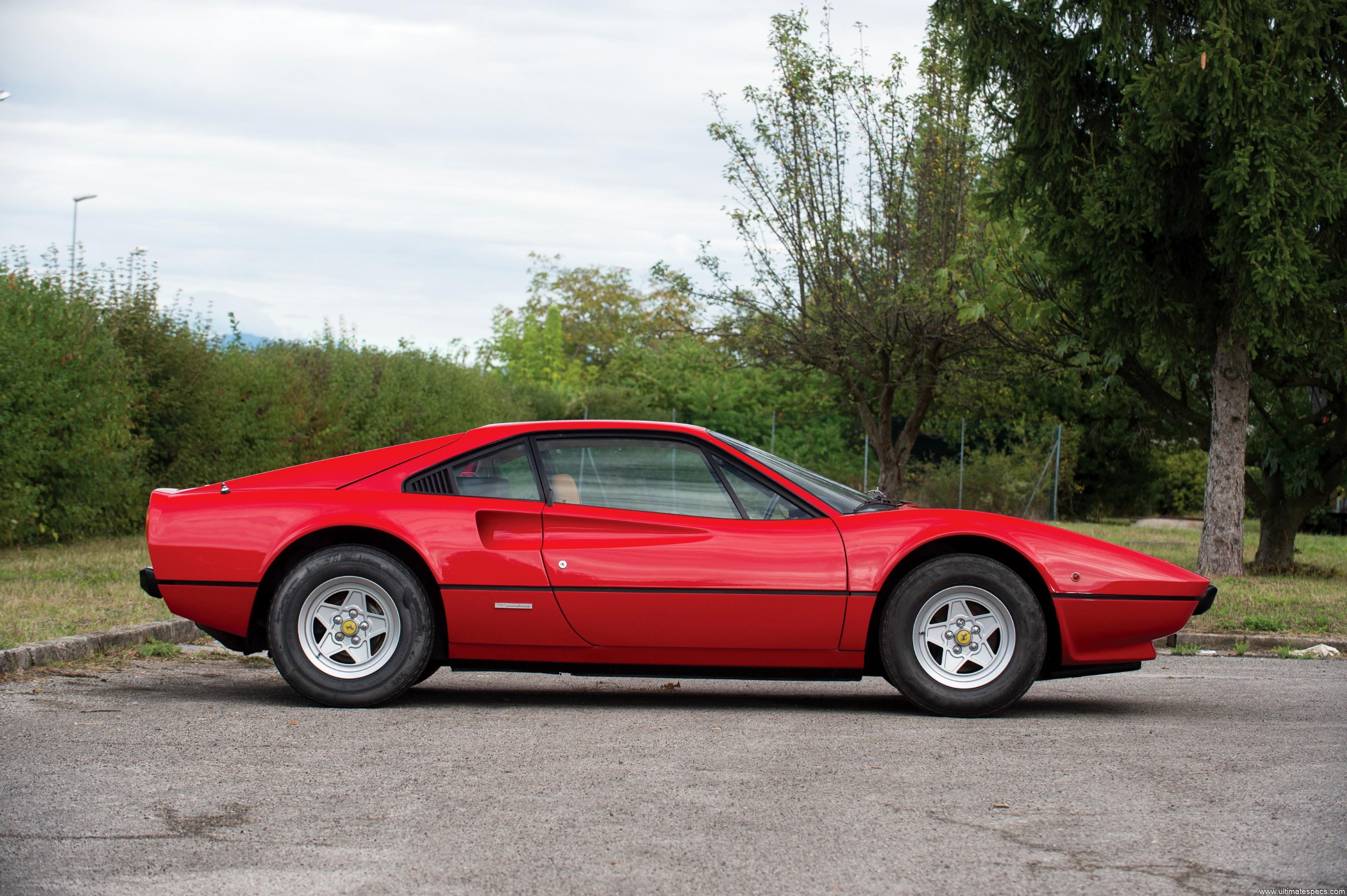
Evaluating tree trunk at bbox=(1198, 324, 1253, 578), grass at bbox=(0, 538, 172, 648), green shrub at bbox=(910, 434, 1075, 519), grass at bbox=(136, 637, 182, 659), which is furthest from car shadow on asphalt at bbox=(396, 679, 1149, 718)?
green shrub at bbox=(910, 434, 1075, 519)

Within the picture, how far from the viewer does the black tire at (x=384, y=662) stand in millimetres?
5613

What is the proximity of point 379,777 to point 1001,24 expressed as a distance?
10926 millimetres

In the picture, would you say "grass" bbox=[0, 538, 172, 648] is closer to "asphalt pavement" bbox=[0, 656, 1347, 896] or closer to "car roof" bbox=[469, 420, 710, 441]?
"asphalt pavement" bbox=[0, 656, 1347, 896]

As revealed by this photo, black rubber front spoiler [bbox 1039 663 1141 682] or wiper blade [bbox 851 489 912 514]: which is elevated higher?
wiper blade [bbox 851 489 912 514]

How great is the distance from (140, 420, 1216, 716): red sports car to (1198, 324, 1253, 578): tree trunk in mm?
7696

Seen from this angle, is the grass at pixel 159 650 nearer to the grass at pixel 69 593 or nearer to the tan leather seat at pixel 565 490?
A: the grass at pixel 69 593

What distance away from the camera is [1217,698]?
6.36 meters

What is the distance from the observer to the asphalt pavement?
11.0 ft

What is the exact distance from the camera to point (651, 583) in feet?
18.3

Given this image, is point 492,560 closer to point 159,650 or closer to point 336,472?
point 336,472

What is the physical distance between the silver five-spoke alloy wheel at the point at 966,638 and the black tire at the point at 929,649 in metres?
0.02

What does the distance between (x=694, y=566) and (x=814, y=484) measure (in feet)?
2.53

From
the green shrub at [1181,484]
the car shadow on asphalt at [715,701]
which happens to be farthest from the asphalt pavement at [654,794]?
the green shrub at [1181,484]

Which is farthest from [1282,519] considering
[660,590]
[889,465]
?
[660,590]
